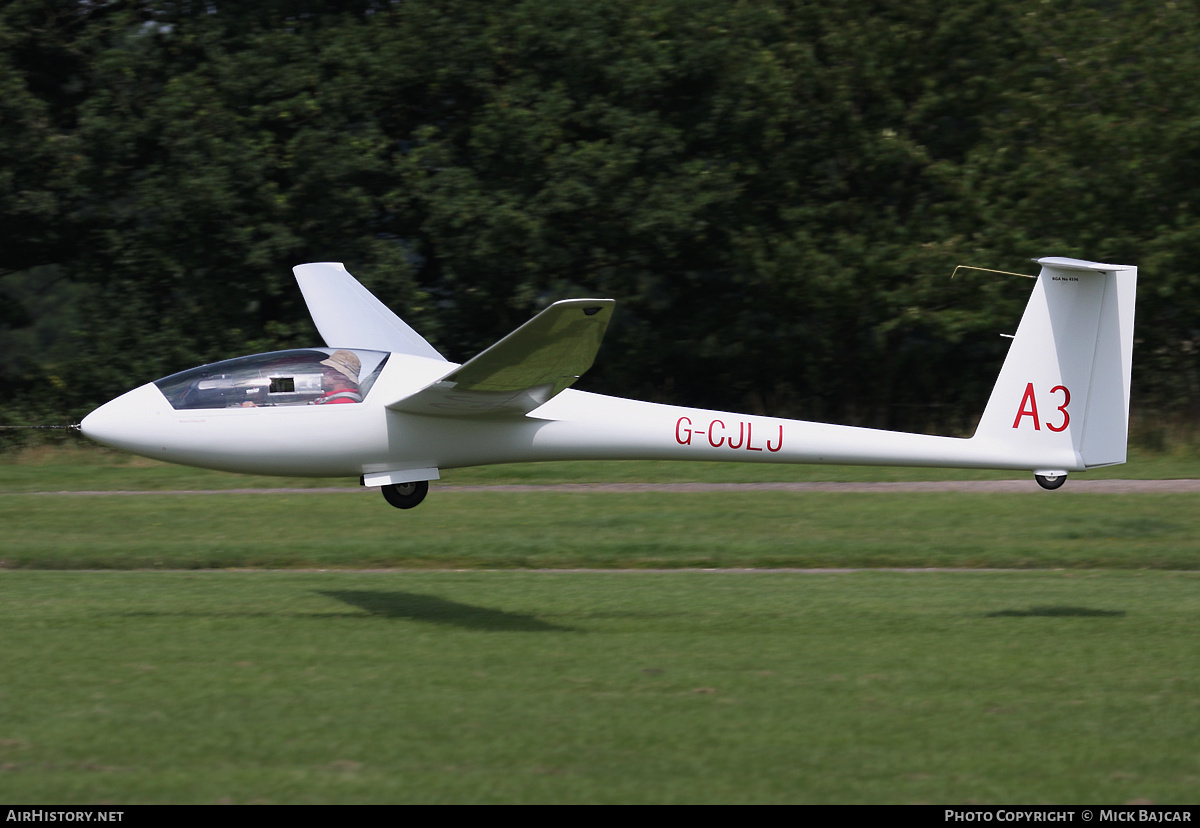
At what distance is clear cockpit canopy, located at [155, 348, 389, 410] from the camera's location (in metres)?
10.7

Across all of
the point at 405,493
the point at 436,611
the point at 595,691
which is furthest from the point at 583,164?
the point at 595,691

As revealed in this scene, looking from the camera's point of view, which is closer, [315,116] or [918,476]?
[918,476]

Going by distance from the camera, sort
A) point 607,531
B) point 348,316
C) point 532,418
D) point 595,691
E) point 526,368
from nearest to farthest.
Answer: point 595,691, point 526,368, point 532,418, point 348,316, point 607,531

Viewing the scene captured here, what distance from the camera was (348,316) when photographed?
45.6 feet

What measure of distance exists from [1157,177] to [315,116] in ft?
58.6

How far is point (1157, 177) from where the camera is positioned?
1038 inches

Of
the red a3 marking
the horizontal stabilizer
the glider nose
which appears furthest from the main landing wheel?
the red a3 marking

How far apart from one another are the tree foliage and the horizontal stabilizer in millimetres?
16369

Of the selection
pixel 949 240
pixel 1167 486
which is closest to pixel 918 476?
pixel 1167 486

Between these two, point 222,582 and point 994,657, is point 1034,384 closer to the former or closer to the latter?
point 994,657

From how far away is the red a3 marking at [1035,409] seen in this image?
1155 centimetres

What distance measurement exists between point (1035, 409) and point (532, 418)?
4594 mm

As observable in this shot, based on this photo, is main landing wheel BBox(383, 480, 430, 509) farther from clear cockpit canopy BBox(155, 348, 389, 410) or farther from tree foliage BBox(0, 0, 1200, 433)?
tree foliage BBox(0, 0, 1200, 433)

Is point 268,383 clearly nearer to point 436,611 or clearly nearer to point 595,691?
point 436,611
